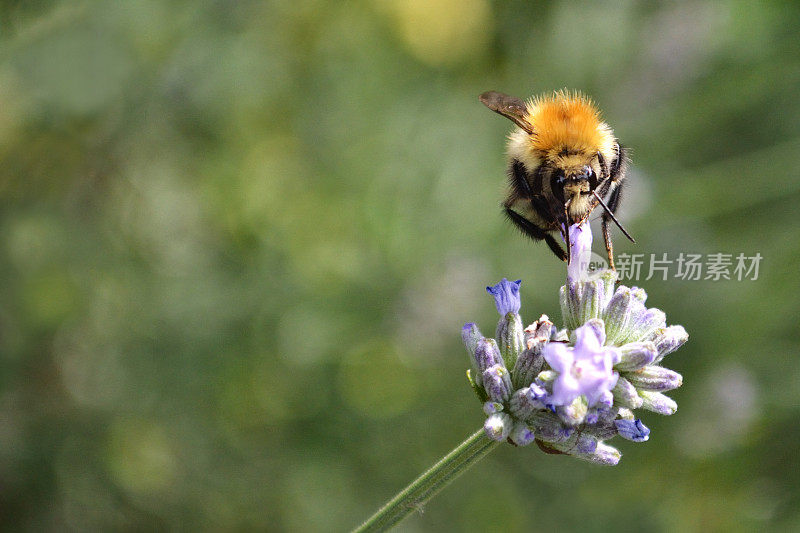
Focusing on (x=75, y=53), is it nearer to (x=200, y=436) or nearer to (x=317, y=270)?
(x=317, y=270)

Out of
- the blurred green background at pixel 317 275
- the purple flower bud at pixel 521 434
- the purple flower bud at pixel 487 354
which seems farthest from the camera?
the blurred green background at pixel 317 275

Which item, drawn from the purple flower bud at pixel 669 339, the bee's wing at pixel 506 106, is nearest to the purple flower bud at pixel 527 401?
the purple flower bud at pixel 669 339

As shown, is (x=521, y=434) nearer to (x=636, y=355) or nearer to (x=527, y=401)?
(x=527, y=401)

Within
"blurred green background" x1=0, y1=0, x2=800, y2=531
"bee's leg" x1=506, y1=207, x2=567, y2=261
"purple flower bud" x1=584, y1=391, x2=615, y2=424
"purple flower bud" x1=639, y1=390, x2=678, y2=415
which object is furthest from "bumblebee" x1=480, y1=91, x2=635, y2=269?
"blurred green background" x1=0, y1=0, x2=800, y2=531

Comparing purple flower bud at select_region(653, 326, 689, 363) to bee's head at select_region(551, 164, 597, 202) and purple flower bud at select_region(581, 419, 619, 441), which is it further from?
bee's head at select_region(551, 164, 597, 202)

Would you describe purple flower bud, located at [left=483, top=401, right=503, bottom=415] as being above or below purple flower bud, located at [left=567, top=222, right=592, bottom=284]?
below

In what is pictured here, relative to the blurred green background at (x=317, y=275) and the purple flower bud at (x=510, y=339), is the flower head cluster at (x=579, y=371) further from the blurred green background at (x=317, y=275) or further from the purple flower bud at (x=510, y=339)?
the blurred green background at (x=317, y=275)

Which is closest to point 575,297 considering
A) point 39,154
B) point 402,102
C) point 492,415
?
point 492,415
